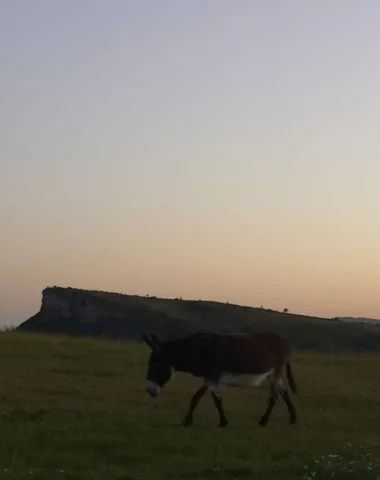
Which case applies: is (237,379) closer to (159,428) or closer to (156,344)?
(156,344)

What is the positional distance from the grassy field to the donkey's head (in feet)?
1.86

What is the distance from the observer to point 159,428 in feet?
43.9

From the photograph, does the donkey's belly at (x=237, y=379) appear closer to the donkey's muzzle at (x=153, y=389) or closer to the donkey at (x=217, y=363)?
the donkey at (x=217, y=363)

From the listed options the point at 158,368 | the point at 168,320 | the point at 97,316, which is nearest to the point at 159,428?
the point at 158,368

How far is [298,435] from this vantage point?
13.5 m

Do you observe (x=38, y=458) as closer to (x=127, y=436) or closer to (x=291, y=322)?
(x=127, y=436)

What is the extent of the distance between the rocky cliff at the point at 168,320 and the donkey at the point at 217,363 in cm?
3241

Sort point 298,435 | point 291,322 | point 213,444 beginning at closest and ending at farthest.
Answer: point 213,444
point 298,435
point 291,322

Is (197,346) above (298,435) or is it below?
above

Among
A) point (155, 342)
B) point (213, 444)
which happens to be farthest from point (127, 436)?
point (155, 342)

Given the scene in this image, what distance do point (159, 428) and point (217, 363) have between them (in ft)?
5.59

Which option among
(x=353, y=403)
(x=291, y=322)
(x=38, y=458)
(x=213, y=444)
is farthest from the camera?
(x=291, y=322)

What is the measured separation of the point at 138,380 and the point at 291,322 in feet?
105

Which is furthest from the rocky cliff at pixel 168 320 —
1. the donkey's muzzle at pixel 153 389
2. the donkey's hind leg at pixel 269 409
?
the donkey's muzzle at pixel 153 389
